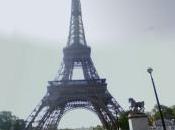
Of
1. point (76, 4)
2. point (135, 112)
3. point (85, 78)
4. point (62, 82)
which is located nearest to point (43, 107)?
point (62, 82)

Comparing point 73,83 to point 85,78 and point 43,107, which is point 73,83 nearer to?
point 85,78

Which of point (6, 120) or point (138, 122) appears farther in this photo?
point (6, 120)

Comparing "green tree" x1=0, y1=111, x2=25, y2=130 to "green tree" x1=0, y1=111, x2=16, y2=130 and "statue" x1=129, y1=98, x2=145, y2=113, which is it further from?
"statue" x1=129, y1=98, x2=145, y2=113

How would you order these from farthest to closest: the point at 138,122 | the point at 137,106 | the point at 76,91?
the point at 76,91, the point at 137,106, the point at 138,122

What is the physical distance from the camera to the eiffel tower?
5328 centimetres

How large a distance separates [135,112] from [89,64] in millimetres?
42581

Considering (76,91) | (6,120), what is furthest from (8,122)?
(76,91)

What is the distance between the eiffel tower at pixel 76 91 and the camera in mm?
53281

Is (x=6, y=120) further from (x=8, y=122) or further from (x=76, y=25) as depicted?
(x=76, y=25)

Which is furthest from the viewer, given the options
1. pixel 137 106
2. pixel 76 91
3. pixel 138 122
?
pixel 76 91

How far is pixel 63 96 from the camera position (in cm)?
5559

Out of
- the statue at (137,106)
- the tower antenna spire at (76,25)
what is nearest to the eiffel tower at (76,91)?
the tower antenna spire at (76,25)

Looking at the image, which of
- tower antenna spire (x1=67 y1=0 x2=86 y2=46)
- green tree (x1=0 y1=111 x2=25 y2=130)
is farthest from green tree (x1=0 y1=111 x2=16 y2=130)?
tower antenna spire (x1=67 y1=0 x2=86 y2=46)

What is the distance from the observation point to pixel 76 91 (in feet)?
185
